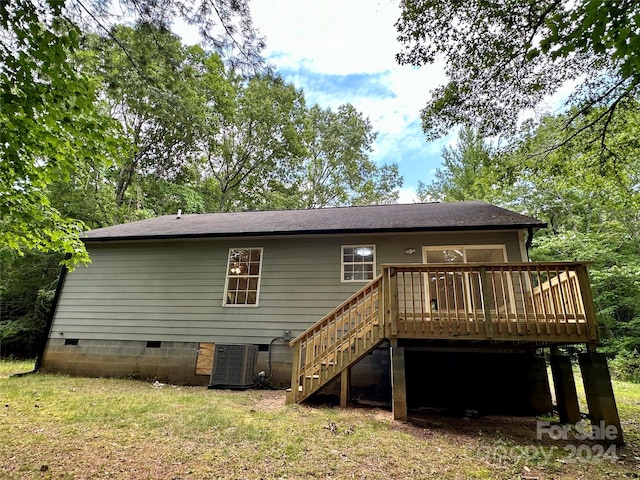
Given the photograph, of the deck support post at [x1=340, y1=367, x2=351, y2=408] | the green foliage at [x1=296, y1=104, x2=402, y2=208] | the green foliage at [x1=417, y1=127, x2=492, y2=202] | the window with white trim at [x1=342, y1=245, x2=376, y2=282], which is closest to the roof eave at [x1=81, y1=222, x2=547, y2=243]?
the window with white trim at [x1=342, y1=245, x2=376, y2=282]

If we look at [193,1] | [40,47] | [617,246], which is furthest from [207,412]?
[617,246]

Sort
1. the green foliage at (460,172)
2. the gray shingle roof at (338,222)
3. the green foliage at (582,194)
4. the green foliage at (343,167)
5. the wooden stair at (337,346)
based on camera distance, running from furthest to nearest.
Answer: the green foliage at (343,167) < the green foliage at (460,172) < the green foliage at (582,194) < the gray shingle roof at (338,222) < the wooden stair at (337,346)

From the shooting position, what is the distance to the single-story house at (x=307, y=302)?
530 cm

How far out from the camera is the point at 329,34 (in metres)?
4.39

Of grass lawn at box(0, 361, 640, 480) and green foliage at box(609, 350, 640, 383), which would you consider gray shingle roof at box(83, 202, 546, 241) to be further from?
green foliage at box(609, 350, 640, 383)

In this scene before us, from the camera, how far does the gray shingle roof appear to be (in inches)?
267

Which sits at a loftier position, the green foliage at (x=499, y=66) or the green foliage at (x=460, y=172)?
the green foliage at (x=460, y=172)

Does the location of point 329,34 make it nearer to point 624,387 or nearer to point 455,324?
point 455,324

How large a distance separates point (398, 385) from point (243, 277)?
446 cm

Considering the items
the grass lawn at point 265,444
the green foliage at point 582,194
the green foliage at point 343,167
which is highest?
the green foliage at point 343,167

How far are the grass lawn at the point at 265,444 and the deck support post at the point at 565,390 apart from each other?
1.54 feet

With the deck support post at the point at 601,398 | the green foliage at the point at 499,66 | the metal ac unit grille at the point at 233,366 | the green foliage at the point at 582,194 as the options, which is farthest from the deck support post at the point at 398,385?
the green foliage at the point at 582,194

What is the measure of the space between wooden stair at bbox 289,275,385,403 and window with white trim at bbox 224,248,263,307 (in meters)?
2.39

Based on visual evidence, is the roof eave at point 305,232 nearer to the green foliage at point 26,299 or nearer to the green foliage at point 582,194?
the green foliage at point 582,194
